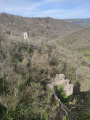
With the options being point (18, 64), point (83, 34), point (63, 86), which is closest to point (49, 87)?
point (63, 86)

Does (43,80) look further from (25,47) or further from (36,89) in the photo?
(25,47)

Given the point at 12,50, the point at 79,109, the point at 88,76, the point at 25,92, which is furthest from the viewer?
the point at 88,76

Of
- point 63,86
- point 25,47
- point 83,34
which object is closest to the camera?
point 63,86

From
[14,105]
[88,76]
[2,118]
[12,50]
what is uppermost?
[12,50]

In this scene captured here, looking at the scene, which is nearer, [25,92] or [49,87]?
[25,92]

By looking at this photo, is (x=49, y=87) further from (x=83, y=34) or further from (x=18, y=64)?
(x=83, y=34)

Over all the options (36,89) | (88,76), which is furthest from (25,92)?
(88,76)

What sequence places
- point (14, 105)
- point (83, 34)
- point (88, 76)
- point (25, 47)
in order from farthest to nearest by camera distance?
point (83, 34) → point (88, 76) → point (25, 47) → point (14, 105)

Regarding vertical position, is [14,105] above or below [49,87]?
above

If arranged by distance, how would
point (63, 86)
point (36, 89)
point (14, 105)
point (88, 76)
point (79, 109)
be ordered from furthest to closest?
1. point (88, 76)
2. point (63, 86)
3. point (36, 89)
4. point (14, 105)
5. point (79, 109)
